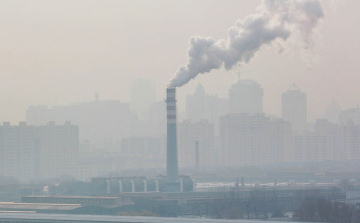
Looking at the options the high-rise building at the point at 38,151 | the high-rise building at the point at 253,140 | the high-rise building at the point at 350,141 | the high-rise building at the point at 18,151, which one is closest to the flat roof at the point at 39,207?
the high-rise building at the point at 38,151

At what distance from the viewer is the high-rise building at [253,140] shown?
2018 inches

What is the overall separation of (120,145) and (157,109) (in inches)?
247

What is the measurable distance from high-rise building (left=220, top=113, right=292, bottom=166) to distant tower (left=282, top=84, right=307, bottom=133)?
7898 millimetres

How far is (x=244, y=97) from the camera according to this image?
205 ft

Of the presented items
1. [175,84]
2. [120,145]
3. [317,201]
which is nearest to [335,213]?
[317,201]

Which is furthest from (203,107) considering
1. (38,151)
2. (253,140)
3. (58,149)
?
(38,151)

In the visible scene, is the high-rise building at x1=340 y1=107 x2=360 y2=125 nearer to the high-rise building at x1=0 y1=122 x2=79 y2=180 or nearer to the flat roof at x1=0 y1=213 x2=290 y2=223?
the high-rise building at x1=0 y1=122 x2=79 y2=180

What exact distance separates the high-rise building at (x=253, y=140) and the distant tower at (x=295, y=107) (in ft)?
25.9

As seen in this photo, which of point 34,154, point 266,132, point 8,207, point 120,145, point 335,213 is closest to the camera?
point 335,213

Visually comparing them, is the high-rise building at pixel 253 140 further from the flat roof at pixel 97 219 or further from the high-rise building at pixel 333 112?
the flat roof at pixel 97 219

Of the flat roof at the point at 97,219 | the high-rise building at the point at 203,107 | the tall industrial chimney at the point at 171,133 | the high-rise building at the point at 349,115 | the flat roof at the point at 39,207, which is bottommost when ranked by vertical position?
→ the flat roof at the point at 97,219

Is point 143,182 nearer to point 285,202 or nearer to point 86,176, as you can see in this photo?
point 285,202

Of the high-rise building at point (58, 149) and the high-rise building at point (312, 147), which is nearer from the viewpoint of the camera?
the high-rise building at point (58, 149)

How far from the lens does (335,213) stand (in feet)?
58.7
